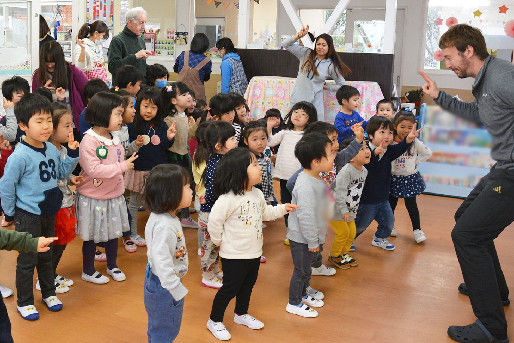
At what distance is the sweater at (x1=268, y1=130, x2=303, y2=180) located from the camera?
13.3 ft

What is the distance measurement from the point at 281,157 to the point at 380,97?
240 cm

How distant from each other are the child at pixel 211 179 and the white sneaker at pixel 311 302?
0.54 m

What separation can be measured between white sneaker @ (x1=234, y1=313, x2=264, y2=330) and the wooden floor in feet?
0.10

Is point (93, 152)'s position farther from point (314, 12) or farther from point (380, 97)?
point (314, 12)

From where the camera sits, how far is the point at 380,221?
4.26 meters

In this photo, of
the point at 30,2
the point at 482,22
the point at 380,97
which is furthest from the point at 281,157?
the point at 482,22

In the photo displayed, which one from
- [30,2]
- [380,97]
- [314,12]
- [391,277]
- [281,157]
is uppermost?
[314,12]

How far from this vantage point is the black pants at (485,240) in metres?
2.69

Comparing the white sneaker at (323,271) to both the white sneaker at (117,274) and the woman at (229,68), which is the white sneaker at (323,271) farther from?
the woman at (229,68)

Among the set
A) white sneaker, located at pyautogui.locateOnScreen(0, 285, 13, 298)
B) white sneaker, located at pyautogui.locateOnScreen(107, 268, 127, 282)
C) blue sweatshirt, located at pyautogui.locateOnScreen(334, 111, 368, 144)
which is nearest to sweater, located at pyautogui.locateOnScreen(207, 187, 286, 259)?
white sneaker, located at pyautogui.locateOnScreen(107, 268, 127, 282)

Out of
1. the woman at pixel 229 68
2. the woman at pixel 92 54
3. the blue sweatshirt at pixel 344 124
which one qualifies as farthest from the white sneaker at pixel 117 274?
the woman at pixel 229 68

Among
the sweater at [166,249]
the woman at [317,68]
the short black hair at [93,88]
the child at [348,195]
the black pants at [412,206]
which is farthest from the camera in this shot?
the woman at [317,68]

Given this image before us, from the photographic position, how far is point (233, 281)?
2738mm

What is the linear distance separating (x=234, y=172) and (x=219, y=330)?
0.82 metres
